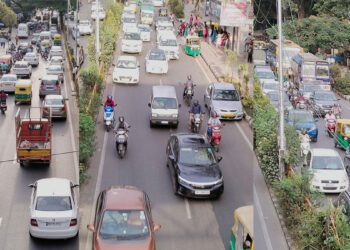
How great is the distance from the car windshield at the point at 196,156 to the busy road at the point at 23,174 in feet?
13.5

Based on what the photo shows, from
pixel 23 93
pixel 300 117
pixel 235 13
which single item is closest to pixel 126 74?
pixel 23 93

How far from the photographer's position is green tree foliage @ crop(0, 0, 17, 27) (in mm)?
81450

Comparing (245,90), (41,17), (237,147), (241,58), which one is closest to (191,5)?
(41,17)

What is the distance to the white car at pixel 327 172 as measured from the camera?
69.2 ft

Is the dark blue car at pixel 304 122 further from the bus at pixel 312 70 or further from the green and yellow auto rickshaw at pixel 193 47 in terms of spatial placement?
the green and yellow auto rickshaw at pixel 193 47

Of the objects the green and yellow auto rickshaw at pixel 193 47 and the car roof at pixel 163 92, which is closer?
the car roof at pixel 163 92

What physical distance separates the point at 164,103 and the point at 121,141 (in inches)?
177

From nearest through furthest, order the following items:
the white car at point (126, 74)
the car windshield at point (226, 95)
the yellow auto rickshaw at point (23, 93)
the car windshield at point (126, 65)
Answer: the car windshield at point (226, 95)
the white car at point (126, 74)
the car windshield at point (126, 65)
the yellow auto rickshaw at point (23, 93)

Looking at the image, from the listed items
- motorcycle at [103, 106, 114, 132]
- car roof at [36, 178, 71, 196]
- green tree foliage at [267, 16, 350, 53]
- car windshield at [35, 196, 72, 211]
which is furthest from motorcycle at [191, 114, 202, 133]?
green tree foliage at [267, 16, 350, 53]

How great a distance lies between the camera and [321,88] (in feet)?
139

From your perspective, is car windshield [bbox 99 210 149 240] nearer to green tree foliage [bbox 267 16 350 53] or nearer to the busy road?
the busy road

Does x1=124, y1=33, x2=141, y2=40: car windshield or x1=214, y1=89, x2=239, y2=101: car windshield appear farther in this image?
x1=124, y1=33, x2=141, y2=40: car windshield

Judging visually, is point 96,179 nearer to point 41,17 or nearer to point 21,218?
point 21,218

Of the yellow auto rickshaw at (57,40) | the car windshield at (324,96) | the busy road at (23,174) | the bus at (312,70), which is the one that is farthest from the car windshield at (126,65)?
the yellow auto rickshaw at (57,40)
